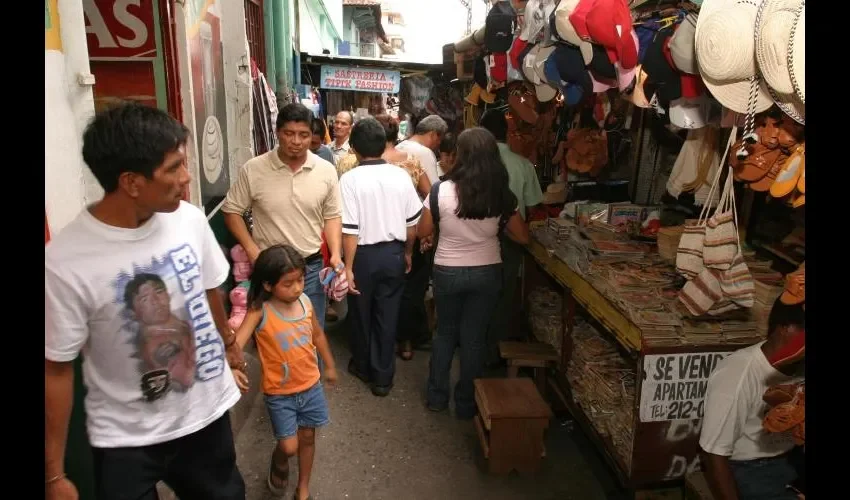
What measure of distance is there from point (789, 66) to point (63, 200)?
2611 millimetres

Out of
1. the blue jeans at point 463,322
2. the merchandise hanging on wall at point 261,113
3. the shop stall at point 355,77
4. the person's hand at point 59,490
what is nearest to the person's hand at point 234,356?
the person's hand at point 59,490

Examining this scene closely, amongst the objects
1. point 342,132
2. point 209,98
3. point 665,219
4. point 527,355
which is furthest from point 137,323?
point 342,132

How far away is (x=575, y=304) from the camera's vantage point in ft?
13.5

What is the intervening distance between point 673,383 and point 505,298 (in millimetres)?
1996

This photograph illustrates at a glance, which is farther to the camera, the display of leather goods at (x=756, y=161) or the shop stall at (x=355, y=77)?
the shop stall at (x=355, y=77)

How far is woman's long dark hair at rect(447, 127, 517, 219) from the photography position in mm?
3729

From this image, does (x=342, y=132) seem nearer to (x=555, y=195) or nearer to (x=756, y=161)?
(x=555, y=195)

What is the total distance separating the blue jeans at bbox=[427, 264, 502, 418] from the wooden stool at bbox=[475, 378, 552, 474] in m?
0.47

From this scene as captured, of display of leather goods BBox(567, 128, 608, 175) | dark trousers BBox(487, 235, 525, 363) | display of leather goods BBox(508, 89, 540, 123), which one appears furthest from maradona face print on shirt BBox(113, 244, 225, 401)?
display of leather goods BBox(567, 128, 608, 175)

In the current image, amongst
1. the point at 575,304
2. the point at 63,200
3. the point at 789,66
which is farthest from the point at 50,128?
the point at 575,304

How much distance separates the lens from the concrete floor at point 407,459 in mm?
3438

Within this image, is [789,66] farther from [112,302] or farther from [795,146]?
[112,302]

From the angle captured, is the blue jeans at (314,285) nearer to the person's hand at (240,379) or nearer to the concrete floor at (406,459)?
the concrete floor at (406,459)

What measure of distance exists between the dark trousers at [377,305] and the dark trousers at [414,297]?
2.04 feet
